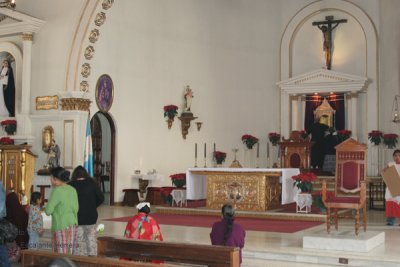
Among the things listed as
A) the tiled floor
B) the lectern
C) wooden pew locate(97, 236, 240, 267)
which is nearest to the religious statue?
the lectern

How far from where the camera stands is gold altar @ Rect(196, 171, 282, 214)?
13.1 meters

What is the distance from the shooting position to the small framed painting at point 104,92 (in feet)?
50.0

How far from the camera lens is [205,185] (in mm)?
15008

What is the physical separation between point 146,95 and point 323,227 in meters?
7.36

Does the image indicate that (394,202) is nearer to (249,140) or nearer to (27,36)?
(249,140)

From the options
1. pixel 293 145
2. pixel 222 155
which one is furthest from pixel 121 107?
pixel 293 145

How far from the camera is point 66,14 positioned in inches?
585

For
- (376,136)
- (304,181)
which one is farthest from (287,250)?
(376,136)

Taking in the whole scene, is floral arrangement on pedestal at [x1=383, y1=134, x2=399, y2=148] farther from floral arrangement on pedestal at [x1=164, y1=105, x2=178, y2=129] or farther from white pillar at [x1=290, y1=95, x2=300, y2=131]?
floral arrangement on pedestal at [x1=164, y1=105, x2=178, y2=129]

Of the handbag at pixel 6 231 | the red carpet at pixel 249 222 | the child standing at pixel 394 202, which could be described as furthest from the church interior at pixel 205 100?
the handbag at pixel 6 231

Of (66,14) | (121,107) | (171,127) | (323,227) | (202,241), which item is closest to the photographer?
(202,241)

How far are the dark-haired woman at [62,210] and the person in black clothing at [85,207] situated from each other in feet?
0.35

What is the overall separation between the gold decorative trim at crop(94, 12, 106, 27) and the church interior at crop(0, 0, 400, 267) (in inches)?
1.9

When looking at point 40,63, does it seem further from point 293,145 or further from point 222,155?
point 293,145
